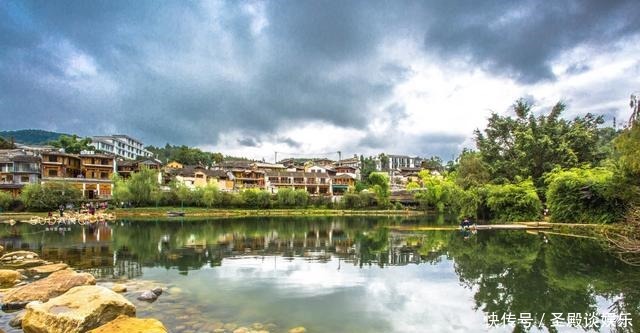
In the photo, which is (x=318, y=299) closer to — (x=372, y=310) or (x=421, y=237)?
(x=372, y=310)

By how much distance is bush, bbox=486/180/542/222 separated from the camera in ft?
143

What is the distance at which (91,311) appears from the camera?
10094 mm

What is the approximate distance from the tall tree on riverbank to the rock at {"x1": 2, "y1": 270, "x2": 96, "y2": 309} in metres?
45.6

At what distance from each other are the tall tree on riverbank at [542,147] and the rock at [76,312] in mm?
46108

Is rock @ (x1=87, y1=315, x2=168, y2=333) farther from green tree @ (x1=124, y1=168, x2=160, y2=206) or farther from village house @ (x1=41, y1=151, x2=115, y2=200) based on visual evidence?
village house @ (x1=41, y1=151, x2=115, y2=200)

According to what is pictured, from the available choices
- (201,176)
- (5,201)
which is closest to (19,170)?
(5,201)

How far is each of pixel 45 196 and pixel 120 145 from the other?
60296 millimetres

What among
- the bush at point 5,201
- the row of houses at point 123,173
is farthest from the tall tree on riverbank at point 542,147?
the bush at point 5,201

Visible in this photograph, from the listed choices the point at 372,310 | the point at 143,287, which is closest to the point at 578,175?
the point at 372,310

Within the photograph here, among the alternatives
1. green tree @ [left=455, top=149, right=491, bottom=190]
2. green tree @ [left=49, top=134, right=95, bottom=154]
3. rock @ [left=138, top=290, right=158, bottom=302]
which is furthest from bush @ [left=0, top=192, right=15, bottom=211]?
green tree @ [left=455, top=149, right=491, bottom=190]

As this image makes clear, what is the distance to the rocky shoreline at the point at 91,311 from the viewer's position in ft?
31.9

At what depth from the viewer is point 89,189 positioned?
72.2 meters

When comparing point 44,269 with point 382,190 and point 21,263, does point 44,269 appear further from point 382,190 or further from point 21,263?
point 382,190

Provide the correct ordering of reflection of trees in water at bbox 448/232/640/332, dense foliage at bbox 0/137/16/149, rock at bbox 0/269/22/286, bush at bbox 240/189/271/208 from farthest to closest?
1. dense foliage at bbox 0/137/16/149
2. bush at bbox 240/189/271/208
3. rock at bbox 0/269/22/286
4. reflection of trees in water at bbox 448/232/640/332
